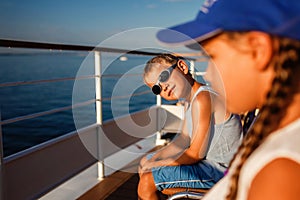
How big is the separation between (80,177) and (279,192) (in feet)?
8.36

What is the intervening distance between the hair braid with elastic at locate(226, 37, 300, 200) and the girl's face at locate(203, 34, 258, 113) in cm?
3

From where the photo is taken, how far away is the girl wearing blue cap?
38 centimetres

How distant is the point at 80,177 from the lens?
274 centimetres

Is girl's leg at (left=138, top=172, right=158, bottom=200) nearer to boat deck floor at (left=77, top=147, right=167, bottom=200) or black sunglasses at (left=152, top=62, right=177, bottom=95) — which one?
black sunglasses at (left=152, top=62, right=177, bottom=95)

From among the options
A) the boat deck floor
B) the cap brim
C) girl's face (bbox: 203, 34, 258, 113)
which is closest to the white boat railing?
the boat deck floor

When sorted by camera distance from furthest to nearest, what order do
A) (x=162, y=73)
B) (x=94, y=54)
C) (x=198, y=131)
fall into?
(x=94, y=54), (x=162, y=73), (x=198, y=131)

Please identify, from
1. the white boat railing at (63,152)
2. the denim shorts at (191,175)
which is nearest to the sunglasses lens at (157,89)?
the denim shorts at (191,175)

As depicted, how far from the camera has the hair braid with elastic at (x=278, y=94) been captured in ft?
1.32

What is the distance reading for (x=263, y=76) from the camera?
17.2 inches

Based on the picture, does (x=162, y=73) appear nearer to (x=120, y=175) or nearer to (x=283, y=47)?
(x=283, y=47)

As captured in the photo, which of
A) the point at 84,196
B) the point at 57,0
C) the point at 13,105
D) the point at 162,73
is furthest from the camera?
the point at 57,0

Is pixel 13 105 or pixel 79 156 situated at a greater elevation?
pixel 79 156

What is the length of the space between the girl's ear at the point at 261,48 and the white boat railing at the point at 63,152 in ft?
4.84

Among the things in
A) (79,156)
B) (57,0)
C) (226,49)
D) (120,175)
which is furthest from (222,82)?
(57,0)
